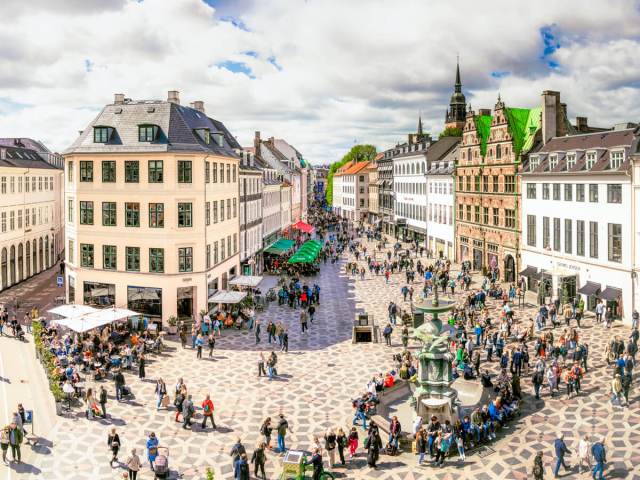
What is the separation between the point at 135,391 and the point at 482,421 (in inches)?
614

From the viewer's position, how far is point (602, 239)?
38531 mm

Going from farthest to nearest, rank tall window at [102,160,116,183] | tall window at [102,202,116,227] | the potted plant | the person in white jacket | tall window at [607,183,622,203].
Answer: tall window at [102,202,116,227] < tall window at [102,160,116,183] < tall window at [607,183,622,203] < the potted plant < the person in white jacket

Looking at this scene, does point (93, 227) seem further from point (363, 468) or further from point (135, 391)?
point (363, 468)

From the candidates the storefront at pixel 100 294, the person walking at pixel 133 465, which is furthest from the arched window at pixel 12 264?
the person walking at pixel 133 465

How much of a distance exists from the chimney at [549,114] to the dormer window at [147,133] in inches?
1307

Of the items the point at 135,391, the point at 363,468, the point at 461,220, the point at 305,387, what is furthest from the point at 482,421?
the point at 461,220

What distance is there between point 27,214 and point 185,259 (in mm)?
28311

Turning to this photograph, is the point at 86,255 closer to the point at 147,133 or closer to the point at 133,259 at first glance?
the point at 133,259

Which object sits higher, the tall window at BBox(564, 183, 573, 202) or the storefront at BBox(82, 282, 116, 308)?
the tall window at BBox(564, 183, 573, 202)

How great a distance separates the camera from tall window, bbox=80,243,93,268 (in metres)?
38.8

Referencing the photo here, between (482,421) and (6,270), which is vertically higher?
(6,270)

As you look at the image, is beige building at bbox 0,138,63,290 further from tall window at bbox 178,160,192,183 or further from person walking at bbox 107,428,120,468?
person walking at bbox 107,428,120,468

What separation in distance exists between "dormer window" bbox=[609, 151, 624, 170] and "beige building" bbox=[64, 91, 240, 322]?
1061 inches

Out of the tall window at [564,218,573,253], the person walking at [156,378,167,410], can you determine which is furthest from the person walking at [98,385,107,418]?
the tall window at [564,218,573,253]
